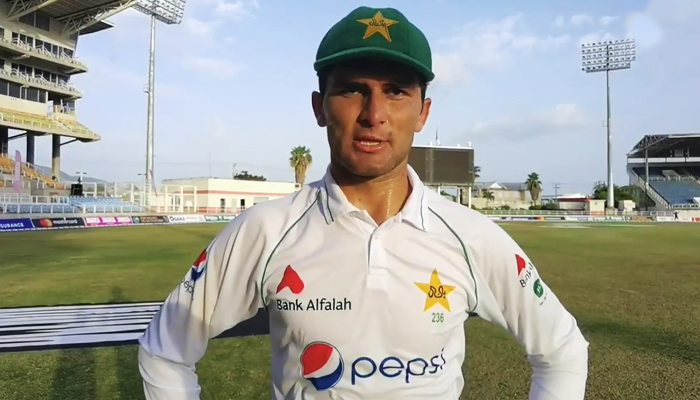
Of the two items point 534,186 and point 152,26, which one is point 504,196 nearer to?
point 534,186

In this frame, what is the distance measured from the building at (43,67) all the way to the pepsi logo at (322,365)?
155 ft

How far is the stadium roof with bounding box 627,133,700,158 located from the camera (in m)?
65.1

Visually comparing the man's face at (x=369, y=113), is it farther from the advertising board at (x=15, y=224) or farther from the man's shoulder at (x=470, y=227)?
the advertising board at (x=15, y=224)

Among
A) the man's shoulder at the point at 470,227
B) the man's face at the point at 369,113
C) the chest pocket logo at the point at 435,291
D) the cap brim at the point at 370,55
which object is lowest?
the chest pocket logo at the point at 435,291

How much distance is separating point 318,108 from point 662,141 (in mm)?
75828

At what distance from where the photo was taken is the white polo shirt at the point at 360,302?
149 centimetres

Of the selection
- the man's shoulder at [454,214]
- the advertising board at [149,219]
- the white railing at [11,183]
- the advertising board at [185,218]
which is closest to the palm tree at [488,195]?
the advertising board at [185,218]

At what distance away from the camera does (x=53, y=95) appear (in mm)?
48781

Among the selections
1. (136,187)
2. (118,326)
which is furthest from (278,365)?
(136,187)

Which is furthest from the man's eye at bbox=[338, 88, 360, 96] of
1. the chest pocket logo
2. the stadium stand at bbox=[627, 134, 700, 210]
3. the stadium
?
the stadium stand at bbox=[627, 134, 700, 210]

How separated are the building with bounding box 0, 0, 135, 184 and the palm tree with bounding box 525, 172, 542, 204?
58359 millimetres

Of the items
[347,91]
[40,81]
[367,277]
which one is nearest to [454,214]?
[367,277]

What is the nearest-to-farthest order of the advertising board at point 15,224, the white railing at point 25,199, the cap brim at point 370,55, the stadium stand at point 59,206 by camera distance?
the cap brim at point 370,55
the advertising board at point 15,224
the stadium stand at point 59,206
the white railing at point 25,199

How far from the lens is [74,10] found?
47531 mm
